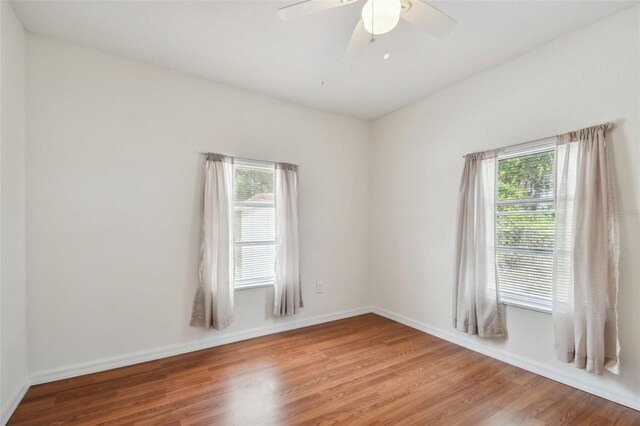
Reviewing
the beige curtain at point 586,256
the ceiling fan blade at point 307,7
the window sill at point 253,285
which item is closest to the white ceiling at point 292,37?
the ceiling fan blade at point 307,7

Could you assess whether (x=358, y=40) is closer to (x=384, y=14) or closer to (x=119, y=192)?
(x=384, y=14)

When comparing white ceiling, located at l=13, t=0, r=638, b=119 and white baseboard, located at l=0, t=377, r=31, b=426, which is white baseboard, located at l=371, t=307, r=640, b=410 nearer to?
white ceiling, located at l=13, t=0, r=638, b=119

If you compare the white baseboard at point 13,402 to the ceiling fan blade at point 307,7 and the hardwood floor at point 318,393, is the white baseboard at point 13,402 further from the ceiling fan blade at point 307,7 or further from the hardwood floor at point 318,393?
the ceiling fan blade at point 307,7

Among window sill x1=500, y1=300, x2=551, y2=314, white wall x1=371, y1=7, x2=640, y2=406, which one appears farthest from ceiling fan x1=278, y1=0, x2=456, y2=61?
window sill x1=500, y1=300, x2=551, y2=314

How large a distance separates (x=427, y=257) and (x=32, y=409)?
3685 millimetres

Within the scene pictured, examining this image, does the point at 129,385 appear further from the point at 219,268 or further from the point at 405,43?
the point at 405,43

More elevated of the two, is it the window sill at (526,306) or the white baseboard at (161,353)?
the window sill at (526,306)

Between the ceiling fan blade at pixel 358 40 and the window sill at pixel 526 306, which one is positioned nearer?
the ceiling fan blade at pixel 358 40

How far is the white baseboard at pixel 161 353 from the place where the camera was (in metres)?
2.35

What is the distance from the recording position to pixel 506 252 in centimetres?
271

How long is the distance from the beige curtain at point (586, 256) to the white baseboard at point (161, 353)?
249 cm

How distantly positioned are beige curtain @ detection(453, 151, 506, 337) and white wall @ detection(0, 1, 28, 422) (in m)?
3.64

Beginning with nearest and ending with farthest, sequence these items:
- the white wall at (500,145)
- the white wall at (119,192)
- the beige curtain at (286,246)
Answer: the white wall at (500,145)
the white wall at (119,192)
the beige curtain at (286,246)

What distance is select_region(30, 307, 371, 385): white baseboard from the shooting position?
2.35 metres
